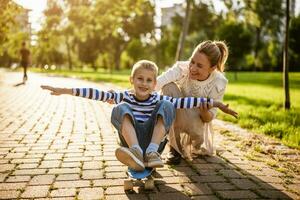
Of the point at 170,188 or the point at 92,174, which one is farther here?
the point at 92,174

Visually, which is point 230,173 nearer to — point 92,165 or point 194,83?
point 194,83


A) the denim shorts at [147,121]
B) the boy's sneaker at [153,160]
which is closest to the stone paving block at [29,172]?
the denim shorts at [147,121]

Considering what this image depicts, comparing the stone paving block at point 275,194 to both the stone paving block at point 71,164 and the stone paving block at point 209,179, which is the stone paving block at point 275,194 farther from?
the stone paving block at point 71,164

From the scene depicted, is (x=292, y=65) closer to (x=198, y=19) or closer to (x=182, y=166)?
(x=198, y=19)

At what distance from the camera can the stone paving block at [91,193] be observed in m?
3.56

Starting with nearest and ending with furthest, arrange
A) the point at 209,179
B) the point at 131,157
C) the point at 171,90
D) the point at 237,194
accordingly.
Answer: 1. the point at 131,157
2. the point at 237,194
3. the point at 209,179
4. the point at 171,90

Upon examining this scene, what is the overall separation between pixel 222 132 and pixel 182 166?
2.68 m

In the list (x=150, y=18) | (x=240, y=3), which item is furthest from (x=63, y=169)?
(x=150, y=18)

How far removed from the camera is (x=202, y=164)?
4.87 m

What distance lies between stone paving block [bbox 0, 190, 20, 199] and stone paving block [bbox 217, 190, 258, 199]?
1.81m

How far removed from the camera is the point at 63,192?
12.1 ft

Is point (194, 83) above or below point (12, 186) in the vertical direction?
above

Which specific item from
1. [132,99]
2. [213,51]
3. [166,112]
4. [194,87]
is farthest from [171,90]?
[166,112]

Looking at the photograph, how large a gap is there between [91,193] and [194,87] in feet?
6.60
